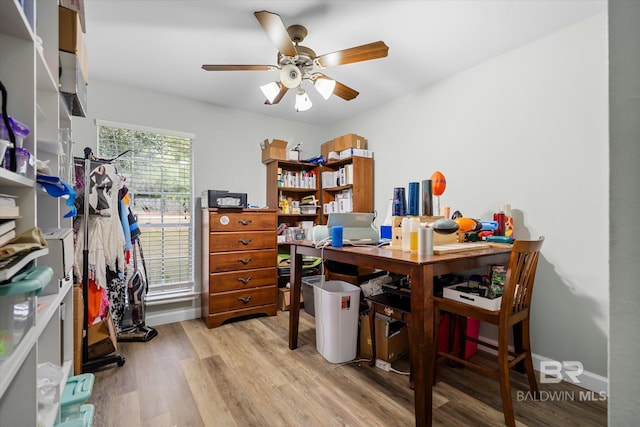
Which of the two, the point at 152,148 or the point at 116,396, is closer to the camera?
the point at 116,396

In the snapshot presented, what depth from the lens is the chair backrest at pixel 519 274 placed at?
1.49 m

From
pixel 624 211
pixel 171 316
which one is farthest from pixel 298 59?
pixel 171 316

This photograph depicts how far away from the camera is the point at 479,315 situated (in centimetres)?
163

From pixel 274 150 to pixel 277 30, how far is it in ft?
6.31

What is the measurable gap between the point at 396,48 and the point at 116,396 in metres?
3.12

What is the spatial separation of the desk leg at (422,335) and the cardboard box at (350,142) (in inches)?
95.5

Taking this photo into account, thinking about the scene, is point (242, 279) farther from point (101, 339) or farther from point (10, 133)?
point (10, 133)

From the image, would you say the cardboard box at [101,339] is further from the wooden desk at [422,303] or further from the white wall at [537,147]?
the wooden desk at [422,303]

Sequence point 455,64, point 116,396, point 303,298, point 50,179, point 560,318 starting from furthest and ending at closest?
point 303,298, point 455,64, point 560,318, point 116,396, point 50,179

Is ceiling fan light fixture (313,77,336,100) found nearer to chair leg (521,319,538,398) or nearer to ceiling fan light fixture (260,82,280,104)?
ceiling fan light fixture (260,82,280,104)

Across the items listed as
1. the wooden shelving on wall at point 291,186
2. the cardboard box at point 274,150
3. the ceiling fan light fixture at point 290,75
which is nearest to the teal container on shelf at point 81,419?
the ceiling fan light fixture at point 290,75

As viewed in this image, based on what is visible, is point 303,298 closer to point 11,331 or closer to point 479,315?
point 479,315

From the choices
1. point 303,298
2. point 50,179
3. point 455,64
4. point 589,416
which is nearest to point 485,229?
point 589,416

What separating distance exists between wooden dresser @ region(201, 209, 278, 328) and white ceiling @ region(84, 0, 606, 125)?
1.39 m
